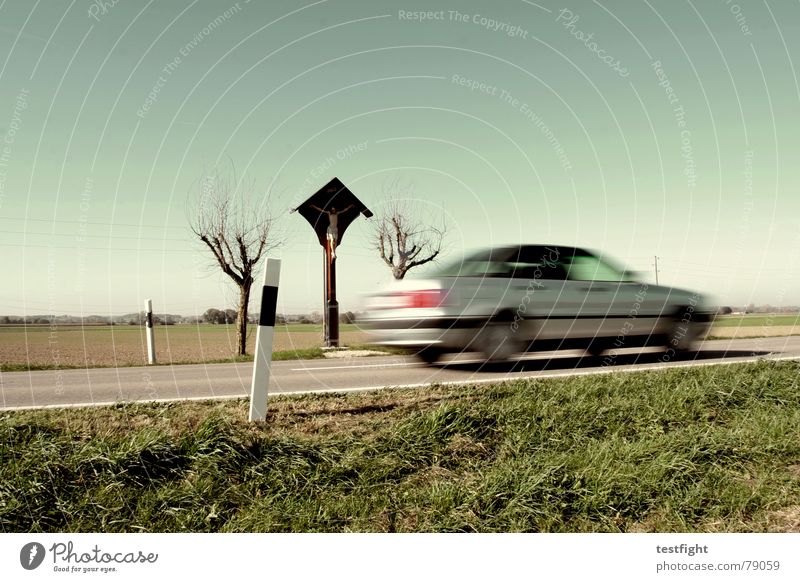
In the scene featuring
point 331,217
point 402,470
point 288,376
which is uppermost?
point 331,217

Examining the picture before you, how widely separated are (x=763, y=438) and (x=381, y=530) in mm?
2967

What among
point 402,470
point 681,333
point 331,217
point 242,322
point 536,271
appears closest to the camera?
point 402,470

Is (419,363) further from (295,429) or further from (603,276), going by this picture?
(295,429)

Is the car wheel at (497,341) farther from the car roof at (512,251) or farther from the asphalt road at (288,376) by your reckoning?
the car roof at (512,251)

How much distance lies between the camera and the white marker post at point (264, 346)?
4.47 metres

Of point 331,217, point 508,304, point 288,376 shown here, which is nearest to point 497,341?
point 508,304

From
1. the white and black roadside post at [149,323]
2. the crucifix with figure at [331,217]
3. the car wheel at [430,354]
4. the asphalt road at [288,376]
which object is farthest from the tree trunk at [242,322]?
the car wheel at [430,354]

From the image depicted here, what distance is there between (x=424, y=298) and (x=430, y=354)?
101 cm

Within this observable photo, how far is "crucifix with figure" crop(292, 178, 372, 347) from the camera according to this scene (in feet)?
46.1

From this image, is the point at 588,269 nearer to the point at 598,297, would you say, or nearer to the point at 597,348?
the point at 598,297

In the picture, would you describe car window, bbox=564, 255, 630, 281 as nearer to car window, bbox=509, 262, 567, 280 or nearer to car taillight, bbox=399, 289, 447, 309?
car window, bbox=509, 262, 567, 280

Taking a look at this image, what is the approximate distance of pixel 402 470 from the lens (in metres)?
3.73

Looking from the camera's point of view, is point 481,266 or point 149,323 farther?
point 149,323
